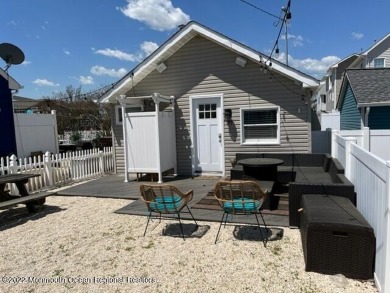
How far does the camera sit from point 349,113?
41.7ft

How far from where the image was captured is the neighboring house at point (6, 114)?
1108 centimetres

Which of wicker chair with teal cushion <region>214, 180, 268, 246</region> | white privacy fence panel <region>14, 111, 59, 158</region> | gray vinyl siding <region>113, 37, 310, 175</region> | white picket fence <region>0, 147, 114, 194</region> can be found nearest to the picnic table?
white picket fence <region>0, 147, 114, 194</region>

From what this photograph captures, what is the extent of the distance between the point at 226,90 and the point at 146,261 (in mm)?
5622

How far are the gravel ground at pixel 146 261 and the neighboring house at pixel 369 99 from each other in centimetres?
793

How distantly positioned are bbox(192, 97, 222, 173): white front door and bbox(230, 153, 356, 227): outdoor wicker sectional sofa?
980 mm

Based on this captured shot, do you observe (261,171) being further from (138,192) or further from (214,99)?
(214,99)

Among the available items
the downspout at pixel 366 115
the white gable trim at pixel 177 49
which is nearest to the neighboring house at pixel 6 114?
the white gable trim at pixel 177 49

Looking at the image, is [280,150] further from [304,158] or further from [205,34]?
[205,34]

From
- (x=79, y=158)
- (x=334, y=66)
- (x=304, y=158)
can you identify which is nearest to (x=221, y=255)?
(x=304, y=158)

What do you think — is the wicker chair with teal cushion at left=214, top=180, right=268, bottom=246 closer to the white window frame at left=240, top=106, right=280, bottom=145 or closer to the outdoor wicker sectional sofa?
the outdoor wicker sectional sofa

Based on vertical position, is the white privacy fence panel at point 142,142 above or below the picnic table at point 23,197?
above

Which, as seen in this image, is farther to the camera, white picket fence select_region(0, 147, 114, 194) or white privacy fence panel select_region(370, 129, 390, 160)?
white privacy fence panel select_region(370, 129, 390, 160)

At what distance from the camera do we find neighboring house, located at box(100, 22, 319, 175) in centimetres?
758

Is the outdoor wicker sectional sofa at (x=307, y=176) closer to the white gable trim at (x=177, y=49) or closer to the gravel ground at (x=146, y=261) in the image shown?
the gravel ground at (x=146, y=261)
